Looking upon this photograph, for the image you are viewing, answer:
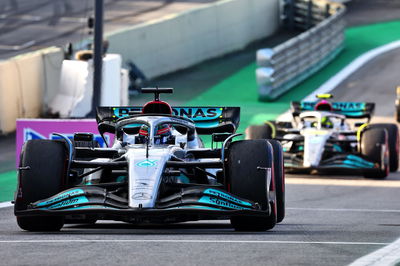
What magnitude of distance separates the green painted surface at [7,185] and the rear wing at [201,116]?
401 cm

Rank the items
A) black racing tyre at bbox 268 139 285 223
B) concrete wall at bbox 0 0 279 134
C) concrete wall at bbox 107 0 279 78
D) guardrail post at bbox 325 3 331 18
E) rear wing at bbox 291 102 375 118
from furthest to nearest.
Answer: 1. guardrail post at bbox 325 3 331 18
2. concrete wall at bbox 107 0 279 78
3. concrete wall at bbox 0 0 279 134
4. rear wing at bbox 291 102 375 118
5. black racing tyre at bbox 268 139 285 223

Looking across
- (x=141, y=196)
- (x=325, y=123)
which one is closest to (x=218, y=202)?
(x=141, y=196)

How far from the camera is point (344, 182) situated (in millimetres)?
21594

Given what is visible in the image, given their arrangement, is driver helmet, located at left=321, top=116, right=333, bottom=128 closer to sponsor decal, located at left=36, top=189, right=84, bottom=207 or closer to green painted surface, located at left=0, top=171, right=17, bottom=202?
green painted surface, located at left=0, top=171, right=17, bottom=202

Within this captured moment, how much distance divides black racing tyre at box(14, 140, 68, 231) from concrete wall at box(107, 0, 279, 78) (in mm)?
21479

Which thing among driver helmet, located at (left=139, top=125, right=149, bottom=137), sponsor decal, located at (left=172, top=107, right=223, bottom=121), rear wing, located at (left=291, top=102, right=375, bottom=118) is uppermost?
sponsor decal, located at (left=172, top=107, right=223, bottom=121)

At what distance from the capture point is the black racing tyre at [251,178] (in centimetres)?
1211

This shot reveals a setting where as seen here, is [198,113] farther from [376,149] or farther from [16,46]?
[16,46]

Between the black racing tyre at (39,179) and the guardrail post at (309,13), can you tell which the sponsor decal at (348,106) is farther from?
the guardrail post at (309,13)

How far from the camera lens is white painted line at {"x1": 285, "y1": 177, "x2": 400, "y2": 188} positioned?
21.0 m

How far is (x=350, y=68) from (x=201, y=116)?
2407cm

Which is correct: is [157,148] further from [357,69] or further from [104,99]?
[357,69]

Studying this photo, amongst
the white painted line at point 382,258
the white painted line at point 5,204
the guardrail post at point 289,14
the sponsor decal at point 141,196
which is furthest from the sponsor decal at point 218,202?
the guardrail post at point 289,14

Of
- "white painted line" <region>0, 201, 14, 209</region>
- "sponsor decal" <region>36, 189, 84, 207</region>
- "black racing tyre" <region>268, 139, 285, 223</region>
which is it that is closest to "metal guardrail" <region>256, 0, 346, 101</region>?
"white painted line" <region>0, 201, 14, 209</region>
